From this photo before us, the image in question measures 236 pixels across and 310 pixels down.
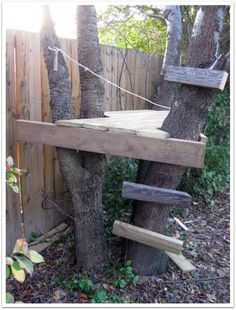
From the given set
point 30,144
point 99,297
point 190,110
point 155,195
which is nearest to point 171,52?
point 190,110

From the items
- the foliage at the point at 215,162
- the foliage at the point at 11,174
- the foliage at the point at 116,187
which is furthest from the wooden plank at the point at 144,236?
the foliage at the point at 215,162

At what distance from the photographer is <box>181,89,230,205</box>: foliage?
3.79m

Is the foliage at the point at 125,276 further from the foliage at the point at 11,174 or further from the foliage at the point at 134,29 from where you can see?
the foliage at the point at 134,29

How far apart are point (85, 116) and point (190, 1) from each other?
3.32 feet

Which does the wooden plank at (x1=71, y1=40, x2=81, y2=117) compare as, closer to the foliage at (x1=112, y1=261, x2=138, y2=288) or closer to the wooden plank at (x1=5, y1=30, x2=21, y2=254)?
the wooden plank at (x1=5, y1=30, x2=21, y2=254)

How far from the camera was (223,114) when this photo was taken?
183 inches

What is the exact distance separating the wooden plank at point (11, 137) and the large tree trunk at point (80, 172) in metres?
0.28

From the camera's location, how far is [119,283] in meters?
2.25

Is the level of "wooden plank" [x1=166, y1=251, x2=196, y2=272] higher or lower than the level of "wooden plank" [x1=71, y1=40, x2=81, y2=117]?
lower

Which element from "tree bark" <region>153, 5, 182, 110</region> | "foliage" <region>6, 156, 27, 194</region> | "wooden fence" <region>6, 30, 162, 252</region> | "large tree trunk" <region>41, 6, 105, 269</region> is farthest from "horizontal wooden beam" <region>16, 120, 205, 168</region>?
"tree bark" <region>153, 5, 182, 110</region>

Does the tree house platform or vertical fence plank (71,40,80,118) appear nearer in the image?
the tree house platform

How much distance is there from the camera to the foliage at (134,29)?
5.23 metres

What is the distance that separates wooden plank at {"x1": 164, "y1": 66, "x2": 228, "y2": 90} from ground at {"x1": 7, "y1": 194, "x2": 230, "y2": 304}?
1.35m

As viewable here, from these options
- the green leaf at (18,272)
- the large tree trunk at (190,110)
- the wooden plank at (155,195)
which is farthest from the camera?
the wooden plank at (155,195)
